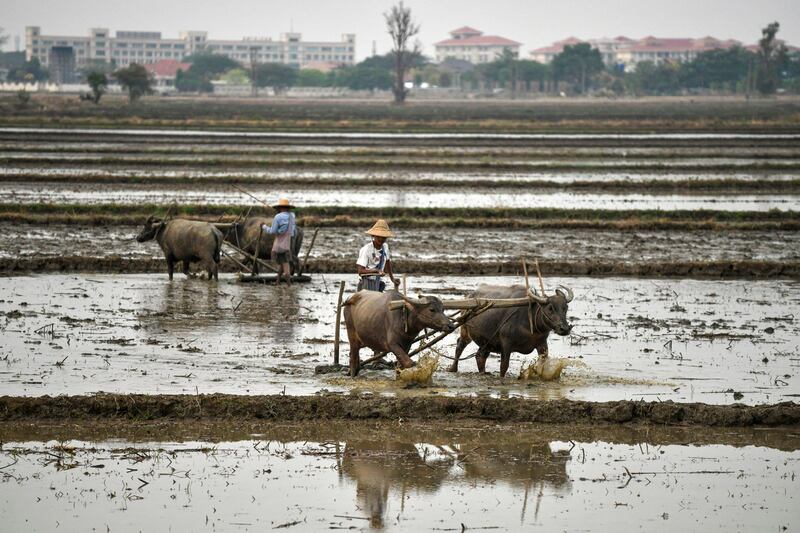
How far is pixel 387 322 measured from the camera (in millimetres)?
10391

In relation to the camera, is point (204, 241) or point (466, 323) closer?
point (466, 323)

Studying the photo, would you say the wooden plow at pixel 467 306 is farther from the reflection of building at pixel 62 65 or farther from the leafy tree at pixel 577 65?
the reflection of building at pixel 62 65

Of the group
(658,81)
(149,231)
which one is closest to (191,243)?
(149,231)

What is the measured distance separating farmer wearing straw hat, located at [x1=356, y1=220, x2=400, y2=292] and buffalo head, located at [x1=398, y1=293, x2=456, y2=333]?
127 cm

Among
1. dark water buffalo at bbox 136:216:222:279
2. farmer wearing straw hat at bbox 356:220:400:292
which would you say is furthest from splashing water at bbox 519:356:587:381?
dark water buffalo at bbox 136:216:222:279

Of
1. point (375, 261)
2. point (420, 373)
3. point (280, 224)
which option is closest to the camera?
point (420, 373)

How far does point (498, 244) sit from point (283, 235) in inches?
184

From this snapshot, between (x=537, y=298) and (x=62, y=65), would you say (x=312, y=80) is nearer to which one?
(x=62, y=65)

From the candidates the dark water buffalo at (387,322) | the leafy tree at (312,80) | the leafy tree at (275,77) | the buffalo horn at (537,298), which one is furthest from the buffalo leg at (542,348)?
Result: the leafy tree at (312,80)

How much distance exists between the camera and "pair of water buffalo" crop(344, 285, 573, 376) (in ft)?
33.3

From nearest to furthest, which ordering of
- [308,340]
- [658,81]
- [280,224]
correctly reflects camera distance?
1. [308,340]
2. [280,224]
3. [658,81]

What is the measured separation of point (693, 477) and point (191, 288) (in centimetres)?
889

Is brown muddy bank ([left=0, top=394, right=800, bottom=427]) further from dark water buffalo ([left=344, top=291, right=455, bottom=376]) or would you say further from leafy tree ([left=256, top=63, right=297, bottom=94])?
leafy tree ([left=256, top=63, right=297, bottom=94])

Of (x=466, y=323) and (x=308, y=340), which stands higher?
(x=466, y=323)
